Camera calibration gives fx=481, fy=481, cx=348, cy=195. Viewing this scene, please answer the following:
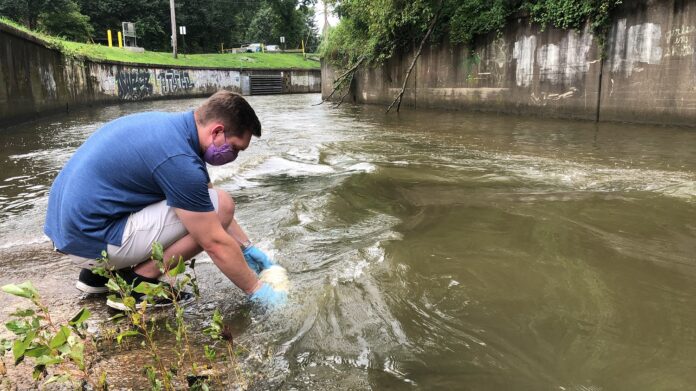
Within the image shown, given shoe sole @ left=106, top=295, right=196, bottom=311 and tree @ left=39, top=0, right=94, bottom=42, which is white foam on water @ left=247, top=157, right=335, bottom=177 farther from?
A: tree @ left=39, top=0, right=94, bottom=42

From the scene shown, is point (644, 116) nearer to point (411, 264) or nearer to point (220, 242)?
point (411, 264)

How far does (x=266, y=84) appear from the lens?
38.9m

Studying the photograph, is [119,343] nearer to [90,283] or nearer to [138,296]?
[138,296]

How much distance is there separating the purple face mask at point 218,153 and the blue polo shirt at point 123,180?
0.15 feet

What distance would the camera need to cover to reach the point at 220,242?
2355 mm

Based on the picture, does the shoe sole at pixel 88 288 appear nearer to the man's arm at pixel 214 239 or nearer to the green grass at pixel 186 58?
the man's arm at pixel 214 239

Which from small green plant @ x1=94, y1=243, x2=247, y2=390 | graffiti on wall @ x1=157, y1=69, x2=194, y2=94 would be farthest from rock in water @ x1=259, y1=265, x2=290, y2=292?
graffiti on wall @ x1=157, y1=69, x2=194, y2=94

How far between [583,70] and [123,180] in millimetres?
12003

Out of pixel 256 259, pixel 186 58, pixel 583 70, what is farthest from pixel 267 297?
pixel 186 58

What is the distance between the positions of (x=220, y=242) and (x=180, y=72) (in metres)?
33.1

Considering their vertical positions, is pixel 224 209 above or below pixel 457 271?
above

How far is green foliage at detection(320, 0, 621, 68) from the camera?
1177 centimetres

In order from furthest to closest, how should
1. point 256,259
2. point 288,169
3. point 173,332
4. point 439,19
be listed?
point 439,19, point 288,169, point 256,259, point 173,332

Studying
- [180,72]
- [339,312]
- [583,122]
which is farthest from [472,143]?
[180,72]
